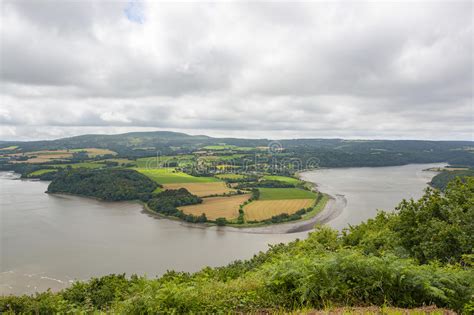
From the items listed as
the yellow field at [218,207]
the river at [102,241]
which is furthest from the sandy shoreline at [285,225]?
the yellow field at [218,207]

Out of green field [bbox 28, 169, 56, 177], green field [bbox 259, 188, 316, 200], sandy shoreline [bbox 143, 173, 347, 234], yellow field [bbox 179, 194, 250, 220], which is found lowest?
sandy shoreline [bbox 143, 173, 347, 234]

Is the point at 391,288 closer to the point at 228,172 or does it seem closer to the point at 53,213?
the point at 53,213

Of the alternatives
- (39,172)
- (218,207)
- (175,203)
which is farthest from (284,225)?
(39,172)

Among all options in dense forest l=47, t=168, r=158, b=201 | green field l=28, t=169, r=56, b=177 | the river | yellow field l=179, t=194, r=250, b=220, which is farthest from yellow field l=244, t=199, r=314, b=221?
green field l=28, t=169, r=56, b=177

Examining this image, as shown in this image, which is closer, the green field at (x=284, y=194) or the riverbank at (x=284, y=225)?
the riverbank at (x=284, y=225)

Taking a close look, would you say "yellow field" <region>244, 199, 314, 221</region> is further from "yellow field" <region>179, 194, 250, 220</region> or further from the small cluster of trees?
the small cluster of trees

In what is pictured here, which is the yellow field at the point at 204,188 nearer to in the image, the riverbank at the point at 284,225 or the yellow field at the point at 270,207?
the yellow field at the point at 270,207
